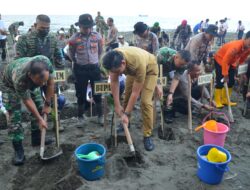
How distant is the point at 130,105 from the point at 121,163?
0.81 metres

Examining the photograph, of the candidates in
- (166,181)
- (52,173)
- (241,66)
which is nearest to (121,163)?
(166,181)

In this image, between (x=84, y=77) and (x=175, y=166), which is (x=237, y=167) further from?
(x=84, y=77)

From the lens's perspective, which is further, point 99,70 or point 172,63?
point 99,70

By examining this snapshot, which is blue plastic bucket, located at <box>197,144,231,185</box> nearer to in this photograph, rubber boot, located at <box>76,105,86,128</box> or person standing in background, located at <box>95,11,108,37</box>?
rubber boot, located at <box>76,105,86,128</box>

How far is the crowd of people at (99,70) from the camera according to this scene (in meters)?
3.14

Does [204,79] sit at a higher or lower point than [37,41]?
lower

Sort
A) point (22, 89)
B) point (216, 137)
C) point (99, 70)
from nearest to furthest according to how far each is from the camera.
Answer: point (22, 89), point (216, 137), point (99, 70)

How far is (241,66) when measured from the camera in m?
5.66

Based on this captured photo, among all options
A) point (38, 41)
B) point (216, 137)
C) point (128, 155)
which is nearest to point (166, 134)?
point (216, 137)

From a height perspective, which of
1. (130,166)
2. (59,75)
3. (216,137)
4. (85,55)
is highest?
(85,55)

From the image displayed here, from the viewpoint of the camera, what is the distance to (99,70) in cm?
496

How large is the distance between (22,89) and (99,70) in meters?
2.13

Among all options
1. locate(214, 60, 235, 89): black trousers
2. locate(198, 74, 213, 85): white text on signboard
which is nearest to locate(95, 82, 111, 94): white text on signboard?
locate(198, 74, 213, 85): white text on signboard

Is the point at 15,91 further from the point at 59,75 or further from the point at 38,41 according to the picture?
the point at 38,41
